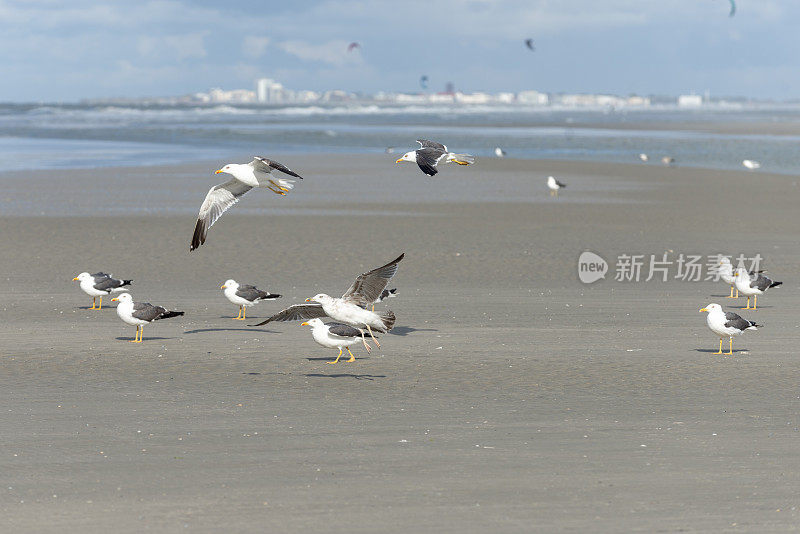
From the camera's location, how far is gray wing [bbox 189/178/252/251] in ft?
50.0

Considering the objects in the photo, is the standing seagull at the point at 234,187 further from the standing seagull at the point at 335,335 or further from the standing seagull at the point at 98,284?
the standing seagull at the point at 335,335

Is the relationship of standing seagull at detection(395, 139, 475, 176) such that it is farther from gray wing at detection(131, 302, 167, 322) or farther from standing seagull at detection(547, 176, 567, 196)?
standing seagull at detection(547, 176, 567, 196)

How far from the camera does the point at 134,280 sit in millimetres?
18906

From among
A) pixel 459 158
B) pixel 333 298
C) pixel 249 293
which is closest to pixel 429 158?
pixel 459 158

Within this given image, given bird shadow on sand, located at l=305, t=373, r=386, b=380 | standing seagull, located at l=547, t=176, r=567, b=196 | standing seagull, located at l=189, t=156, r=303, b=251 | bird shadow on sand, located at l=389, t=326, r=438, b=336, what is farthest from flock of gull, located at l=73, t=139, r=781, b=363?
standing seagull, located at l=547, t=176, r=567, b=196

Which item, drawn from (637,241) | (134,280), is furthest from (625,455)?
(637,241)

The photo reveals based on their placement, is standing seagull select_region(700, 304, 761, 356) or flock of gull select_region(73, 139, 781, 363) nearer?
flock of gull select_region(73, 139, 781, 363)

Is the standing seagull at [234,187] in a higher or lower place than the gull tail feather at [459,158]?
lower

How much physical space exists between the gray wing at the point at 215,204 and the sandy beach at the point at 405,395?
1.24m

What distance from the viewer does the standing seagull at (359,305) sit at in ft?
39.9

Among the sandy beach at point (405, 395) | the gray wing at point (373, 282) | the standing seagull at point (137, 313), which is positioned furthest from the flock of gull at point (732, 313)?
the standing seagull at point (137, 313)

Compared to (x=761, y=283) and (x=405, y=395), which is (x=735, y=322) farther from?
(x=405, y=395)

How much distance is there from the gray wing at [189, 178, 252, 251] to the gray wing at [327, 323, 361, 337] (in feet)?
10.9

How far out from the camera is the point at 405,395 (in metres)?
10.9
